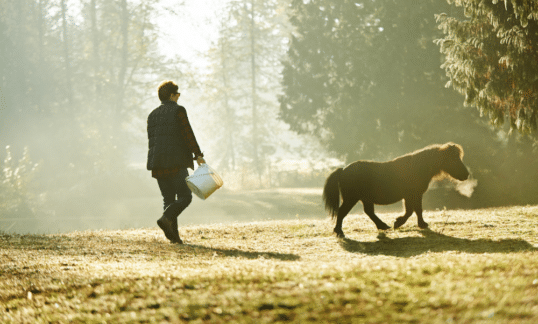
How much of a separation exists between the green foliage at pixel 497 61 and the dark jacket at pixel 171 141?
7.46m

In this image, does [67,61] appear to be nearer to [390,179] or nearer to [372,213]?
[372,213]

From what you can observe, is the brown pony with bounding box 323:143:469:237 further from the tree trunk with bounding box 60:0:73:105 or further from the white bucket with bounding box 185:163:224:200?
the tree trunk with bounding box 60:0:73:105

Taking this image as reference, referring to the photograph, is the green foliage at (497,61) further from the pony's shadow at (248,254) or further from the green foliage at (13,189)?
the green foliage at (13,189)

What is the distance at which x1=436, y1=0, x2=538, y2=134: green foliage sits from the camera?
10719 mm

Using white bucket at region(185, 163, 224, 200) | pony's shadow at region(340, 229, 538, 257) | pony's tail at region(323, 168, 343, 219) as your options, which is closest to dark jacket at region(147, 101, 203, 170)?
white bucket at region(185, 163, 224, 200)

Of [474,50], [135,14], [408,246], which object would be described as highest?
[135,14]

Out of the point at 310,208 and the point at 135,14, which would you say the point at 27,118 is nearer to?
the point at 135,14

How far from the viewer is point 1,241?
29.4 feet

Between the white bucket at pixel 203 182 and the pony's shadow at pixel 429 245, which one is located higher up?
the white bucket at pixel 203 182

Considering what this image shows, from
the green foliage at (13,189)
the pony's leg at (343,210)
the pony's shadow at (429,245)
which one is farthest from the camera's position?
the green foliage at (13,189)

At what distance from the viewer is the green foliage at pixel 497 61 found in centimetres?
1072

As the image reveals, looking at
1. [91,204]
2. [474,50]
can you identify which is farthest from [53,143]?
[474,50]


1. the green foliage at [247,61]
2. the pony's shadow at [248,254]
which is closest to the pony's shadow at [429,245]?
the pony's shadow at [248,254]

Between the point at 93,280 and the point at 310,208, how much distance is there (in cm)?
1932
